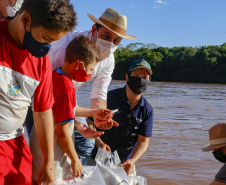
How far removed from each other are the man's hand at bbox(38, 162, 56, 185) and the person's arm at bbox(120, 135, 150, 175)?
1323 mm

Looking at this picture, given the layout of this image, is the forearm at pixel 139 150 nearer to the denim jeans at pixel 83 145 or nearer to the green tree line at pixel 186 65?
the denim jeans at pixel 83 145

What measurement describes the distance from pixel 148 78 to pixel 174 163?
252 centimetres

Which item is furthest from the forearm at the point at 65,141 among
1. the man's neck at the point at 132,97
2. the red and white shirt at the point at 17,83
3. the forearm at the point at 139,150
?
the man's neck at the point at 132,97

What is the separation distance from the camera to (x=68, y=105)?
2.81 meters

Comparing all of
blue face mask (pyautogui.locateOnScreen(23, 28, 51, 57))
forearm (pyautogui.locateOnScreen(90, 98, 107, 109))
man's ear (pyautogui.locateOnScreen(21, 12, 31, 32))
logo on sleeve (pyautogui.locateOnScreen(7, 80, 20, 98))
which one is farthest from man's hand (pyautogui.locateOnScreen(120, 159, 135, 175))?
man's ear (pyautogui.locateOnScreen(21, 12, 31, 32))

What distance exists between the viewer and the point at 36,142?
2.77 m

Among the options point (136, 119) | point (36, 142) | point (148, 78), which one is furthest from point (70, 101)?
point (148, 78)

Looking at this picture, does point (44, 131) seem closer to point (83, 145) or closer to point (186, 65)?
point (83, 145)

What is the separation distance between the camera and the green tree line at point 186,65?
191ft

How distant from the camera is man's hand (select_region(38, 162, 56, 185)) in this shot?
2.53m

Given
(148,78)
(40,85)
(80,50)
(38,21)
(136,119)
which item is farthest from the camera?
(148,78)

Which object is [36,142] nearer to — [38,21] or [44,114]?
[44,114]

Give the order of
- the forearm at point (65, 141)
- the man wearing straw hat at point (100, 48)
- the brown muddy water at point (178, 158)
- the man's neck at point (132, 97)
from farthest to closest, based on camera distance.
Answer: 1. the brown muddy water at point (178, 158)
2. the man's neck at point (132, 97)
3. the man wearing straw hat at point (100, 48)
4. the forearm at point (65, 141)

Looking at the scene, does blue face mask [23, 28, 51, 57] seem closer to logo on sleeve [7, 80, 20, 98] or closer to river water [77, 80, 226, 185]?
logo on sleeve [7, 80, 20, 98]
